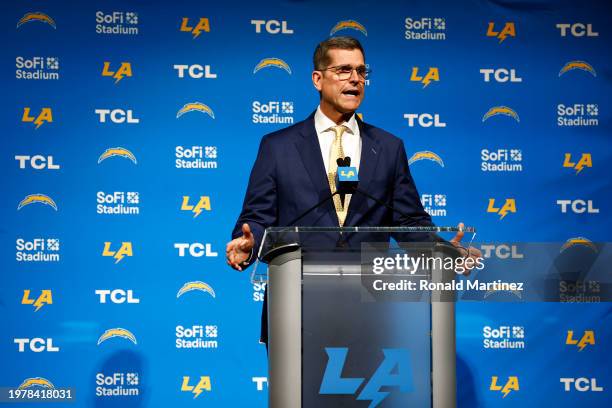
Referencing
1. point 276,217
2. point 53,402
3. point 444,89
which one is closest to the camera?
point 276,217

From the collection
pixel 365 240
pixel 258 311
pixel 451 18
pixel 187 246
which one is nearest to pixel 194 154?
pixel 187 246

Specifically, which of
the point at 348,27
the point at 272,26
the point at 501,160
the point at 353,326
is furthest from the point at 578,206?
the point at 353,326

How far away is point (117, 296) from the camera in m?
5.02

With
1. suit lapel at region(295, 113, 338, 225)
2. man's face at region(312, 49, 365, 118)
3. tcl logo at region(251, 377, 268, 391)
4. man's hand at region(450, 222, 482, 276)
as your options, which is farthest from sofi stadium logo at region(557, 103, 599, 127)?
man's hand at region(450, 222, 482, 276)

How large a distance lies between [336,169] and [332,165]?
0.06 meters

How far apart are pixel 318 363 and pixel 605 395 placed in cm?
349

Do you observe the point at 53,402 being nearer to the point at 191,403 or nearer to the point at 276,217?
the point at 191,403

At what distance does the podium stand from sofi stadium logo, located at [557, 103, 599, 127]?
3.22m

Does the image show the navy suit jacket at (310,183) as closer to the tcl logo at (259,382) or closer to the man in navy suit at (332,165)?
the man in navy suit at (332,165)

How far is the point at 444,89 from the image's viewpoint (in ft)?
17.3

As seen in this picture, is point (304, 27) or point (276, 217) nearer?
point (276, 217)

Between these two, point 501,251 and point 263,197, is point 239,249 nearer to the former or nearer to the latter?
point 263,197

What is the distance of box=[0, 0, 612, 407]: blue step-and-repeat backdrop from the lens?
16.4 feet

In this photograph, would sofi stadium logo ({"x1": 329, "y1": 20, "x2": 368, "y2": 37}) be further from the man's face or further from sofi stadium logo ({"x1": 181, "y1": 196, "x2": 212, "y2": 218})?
the man's face
